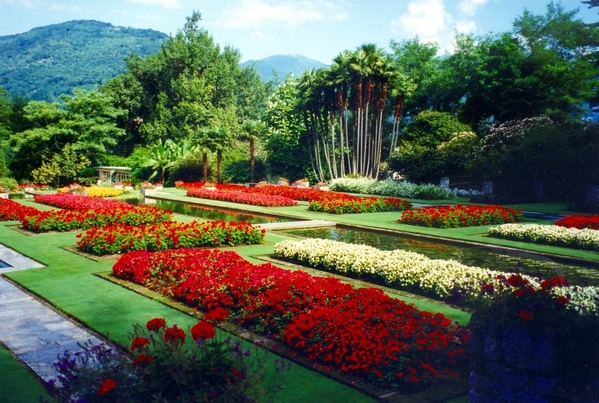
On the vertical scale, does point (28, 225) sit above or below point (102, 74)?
below

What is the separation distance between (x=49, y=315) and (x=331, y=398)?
426 centimetres

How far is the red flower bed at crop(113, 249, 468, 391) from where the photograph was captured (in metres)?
5.21

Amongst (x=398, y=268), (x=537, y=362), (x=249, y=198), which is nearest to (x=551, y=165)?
(x=249, y=198)

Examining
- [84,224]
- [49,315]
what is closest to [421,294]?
[49,315]

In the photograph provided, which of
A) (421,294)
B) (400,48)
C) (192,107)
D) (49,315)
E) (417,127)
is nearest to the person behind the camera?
(49,315)

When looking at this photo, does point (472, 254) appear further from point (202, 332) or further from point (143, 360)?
point (143, 360)

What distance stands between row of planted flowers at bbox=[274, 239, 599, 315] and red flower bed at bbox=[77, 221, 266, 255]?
1962 mm

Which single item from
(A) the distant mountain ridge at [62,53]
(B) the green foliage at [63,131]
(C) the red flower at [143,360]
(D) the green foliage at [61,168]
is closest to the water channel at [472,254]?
(C) the red flower at [143,360]

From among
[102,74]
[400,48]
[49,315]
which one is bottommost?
[49,315]

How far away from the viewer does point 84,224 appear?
15.8 metres

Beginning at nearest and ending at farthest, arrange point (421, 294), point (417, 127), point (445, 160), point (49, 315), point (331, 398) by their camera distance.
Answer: point (331, 398) < point (49, 315) < point (421, 294) < point (445, 160) < point (417, 127)

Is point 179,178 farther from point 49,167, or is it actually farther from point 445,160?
point 445,160

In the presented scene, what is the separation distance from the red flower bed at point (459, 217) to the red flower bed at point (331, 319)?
29.8 ft

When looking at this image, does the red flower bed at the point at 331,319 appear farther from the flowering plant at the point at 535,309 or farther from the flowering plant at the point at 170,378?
the flowering plant at the point at 170,378
